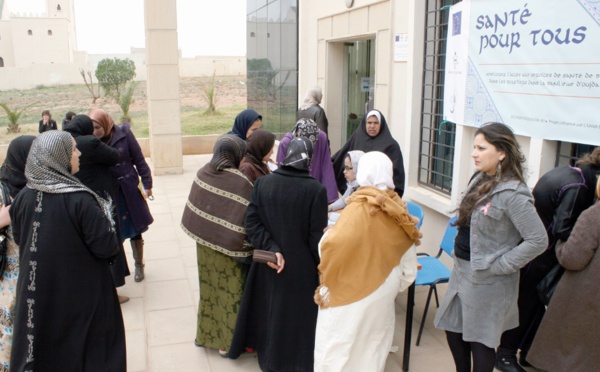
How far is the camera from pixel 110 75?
30.5 meters

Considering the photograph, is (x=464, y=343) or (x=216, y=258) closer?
(x=464, y=343)

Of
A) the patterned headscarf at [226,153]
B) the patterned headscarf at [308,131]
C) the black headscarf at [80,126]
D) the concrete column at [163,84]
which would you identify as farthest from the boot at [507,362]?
the concrete column at [163,84]

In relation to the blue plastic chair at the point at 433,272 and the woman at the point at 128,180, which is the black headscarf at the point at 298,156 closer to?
the blue plastic chair at the point at 433,272

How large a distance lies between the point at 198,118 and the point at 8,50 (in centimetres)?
4397

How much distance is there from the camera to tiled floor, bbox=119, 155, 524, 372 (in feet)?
11.9

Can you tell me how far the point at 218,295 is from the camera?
3600 mm

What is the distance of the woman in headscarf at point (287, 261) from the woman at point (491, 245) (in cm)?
82

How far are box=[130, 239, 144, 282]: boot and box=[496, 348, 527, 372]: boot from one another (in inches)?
131

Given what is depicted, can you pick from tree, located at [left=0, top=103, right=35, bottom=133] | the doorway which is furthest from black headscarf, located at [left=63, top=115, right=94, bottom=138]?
tree, located at [left=0, top=103, right=35, bottom=133]

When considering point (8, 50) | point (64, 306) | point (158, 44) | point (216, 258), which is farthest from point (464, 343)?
point (8, 50)

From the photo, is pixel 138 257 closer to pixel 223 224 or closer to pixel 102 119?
pixel 102 119

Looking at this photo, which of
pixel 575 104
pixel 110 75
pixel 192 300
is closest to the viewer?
pixel 575 104

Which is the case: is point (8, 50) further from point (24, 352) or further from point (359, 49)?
point (24, 352)

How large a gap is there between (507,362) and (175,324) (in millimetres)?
2550
